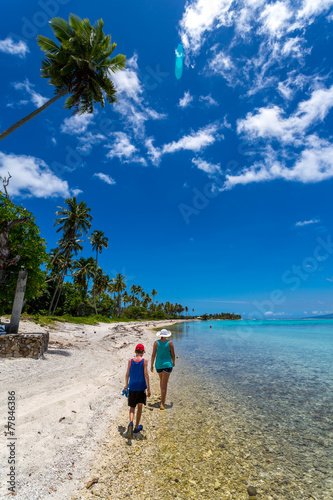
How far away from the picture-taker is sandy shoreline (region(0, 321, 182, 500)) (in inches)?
147

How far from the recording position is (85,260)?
60.8 m

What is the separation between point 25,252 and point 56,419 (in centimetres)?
999

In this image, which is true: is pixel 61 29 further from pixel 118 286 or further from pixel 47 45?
pixel 118 286

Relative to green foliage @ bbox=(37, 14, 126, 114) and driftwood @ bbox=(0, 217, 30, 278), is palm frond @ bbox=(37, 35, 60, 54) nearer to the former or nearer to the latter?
green foliage @ bbox=(37, 14, 126, 114)

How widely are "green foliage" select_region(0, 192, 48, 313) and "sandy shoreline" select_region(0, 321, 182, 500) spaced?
4.96 m

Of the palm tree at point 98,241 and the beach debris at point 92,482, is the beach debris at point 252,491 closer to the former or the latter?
the beach debris at point 92,482

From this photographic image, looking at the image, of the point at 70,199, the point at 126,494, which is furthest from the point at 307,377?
the point at 70,199

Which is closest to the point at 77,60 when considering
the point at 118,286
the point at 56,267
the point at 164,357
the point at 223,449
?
the point at 164,357

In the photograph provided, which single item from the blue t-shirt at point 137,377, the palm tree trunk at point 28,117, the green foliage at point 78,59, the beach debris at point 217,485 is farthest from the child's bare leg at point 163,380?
the green foliage at point 78,59

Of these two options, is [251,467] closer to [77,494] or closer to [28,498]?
[77,494]

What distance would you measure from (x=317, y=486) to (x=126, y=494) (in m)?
3.72

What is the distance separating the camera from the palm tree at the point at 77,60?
15012mm

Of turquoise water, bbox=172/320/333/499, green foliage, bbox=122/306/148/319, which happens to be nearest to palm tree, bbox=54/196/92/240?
turquoise water, bbox=172/320/333/499

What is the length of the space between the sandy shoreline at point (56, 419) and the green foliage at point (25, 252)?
4965mm
